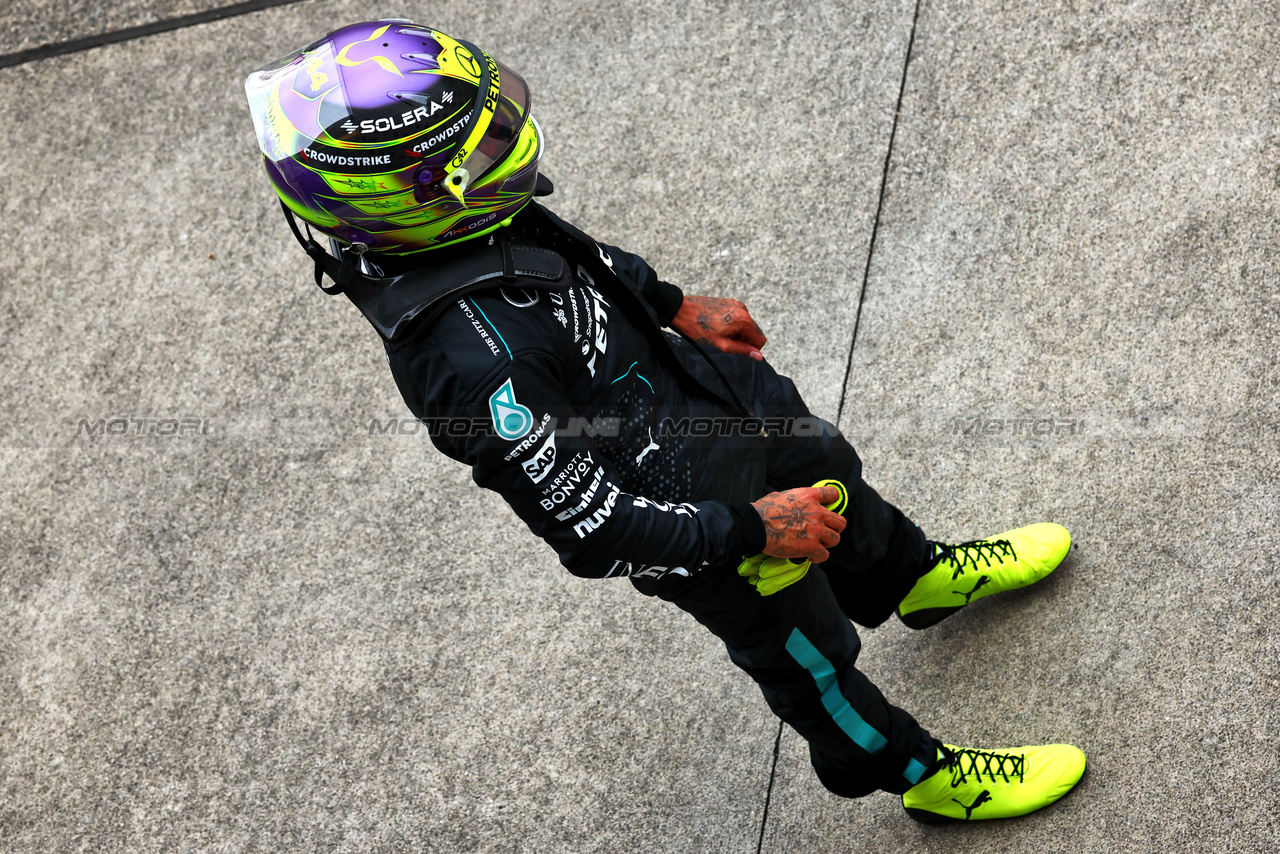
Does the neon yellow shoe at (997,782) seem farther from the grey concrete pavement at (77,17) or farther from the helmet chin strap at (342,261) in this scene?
the grey concrete pavement at (77,17)

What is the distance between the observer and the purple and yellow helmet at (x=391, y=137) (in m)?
1.80

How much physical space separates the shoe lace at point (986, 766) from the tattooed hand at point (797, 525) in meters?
0.85

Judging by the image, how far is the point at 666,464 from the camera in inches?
85.6

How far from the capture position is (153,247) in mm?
4113

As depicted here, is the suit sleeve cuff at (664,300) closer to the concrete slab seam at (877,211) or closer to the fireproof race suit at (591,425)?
the fireproof race suit at (591,425)

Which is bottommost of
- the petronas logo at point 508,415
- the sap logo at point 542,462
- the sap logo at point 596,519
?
the sap logo at point 596,519

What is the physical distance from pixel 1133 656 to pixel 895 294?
1.38 m

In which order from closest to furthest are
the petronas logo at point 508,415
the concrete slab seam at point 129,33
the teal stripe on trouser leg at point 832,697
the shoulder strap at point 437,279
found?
the petronas logo at point 508,415, the shoulder strap at point 437,279, the teal stripe on trouser leg at point 832,697, the concrete slab seam at point 129,33

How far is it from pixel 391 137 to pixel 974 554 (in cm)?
193

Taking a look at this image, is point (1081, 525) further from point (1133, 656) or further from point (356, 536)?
point (356, 536)

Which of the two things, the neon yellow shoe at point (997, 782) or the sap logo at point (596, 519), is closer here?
the sap logo at point (596, 519)

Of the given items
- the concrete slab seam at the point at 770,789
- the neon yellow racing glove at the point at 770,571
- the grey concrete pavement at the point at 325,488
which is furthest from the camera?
the grey concrete pavement at the point at 325,488

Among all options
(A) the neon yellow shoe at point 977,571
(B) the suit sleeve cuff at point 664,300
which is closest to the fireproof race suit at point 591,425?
(B) the suit sleeve cuff at point 664,300

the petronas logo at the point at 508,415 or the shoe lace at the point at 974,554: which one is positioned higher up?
the petronas logo at the point at 508,415
